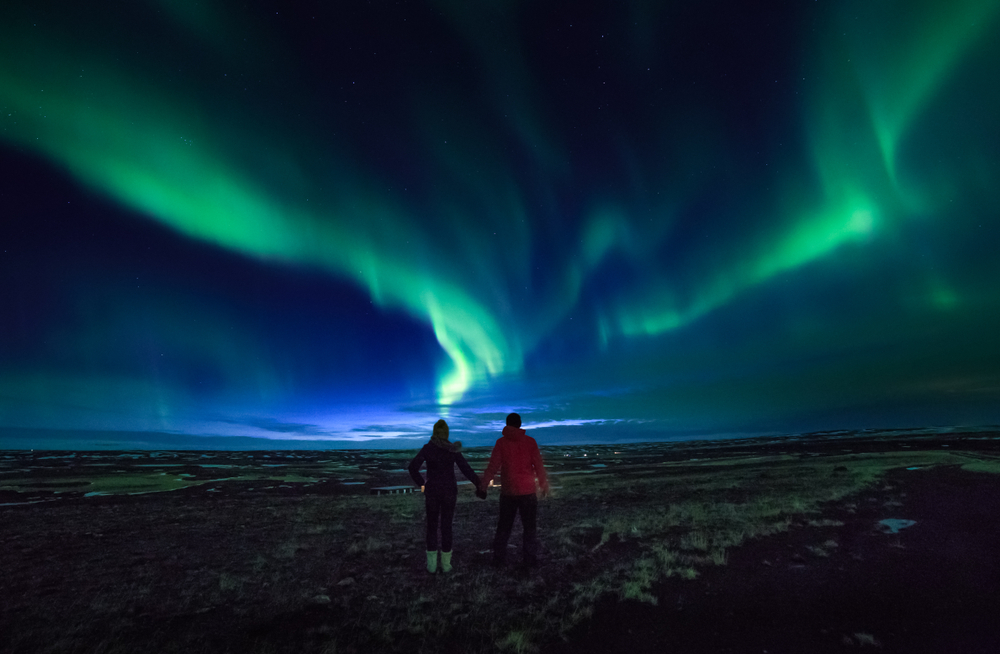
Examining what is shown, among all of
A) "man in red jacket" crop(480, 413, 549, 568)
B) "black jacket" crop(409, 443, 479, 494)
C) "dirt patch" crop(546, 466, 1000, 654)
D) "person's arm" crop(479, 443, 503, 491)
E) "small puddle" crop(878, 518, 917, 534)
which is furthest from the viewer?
"small puddle" crop(878, 518, 917, 534)

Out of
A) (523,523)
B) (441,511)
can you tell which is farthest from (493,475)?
(441,511)

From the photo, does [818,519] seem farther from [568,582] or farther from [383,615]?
[383,615]

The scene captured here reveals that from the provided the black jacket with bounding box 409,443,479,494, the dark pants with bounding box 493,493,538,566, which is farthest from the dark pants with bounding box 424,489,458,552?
the dark pants with bounding box 493,493,538,566

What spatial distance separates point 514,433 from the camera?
8.96 meters

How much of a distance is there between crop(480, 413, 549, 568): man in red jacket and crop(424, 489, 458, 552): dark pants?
0.76 metres

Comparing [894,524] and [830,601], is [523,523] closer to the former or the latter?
[830,601]

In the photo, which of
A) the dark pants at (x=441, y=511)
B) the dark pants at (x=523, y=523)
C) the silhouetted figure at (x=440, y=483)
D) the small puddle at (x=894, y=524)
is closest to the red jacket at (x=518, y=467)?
the dark pants at (x=523, y=523)

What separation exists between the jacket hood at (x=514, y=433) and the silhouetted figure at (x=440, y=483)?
92 centimetres

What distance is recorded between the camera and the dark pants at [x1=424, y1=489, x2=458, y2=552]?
341 inches

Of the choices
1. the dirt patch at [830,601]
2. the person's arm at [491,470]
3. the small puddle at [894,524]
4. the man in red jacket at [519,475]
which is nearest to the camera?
the dirt patch at [830,601]

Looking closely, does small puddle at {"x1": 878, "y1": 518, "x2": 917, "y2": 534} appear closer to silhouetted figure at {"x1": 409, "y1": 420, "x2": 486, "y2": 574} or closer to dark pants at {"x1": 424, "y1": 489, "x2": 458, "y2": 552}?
silhouetted figure at {"x1": 409, "y1": 420, "x2": 486, "y2": 574}

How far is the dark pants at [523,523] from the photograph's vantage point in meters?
8.79

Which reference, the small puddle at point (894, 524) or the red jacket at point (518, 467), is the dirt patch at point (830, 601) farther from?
the red jacket at point (518, 467)

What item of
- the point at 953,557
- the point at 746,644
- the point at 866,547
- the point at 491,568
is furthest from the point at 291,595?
the point at 953,557
